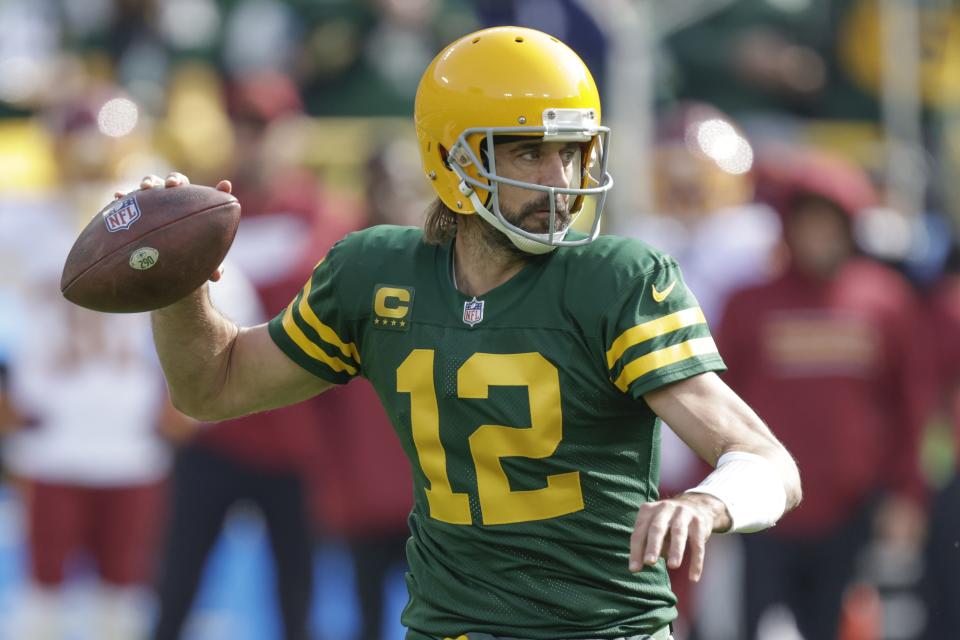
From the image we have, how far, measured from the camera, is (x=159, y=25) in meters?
9.88

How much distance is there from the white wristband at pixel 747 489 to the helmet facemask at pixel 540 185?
0.55 meters

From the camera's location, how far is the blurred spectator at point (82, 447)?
21.0 feet

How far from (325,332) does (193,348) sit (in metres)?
0.28

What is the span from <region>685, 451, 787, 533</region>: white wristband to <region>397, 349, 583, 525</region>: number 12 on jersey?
0.36 meters

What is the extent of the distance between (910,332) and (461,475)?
3.48 metres

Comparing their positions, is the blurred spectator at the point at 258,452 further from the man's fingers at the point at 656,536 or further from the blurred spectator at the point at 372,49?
the man's fingers at the point at 656,536

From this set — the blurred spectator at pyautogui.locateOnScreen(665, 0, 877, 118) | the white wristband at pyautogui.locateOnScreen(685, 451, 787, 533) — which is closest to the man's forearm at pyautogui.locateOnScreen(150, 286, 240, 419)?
the white wristband at pyautogui.locateOnScreen(685, 451, 787, 533)

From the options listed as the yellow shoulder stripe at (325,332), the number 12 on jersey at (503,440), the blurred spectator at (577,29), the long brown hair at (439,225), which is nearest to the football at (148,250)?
the yellow shoulder stripe at (325,332)

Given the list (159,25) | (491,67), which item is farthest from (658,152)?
(491,67)

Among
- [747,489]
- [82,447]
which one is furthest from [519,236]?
[82,447]

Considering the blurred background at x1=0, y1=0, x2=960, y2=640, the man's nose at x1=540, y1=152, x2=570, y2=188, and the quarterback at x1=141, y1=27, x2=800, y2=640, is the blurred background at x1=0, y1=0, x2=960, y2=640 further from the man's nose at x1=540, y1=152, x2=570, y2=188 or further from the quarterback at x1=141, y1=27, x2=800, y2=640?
the man's nose at x1=540, y1=152, x2=570, y2=188

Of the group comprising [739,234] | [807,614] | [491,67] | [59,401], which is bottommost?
[807,614]

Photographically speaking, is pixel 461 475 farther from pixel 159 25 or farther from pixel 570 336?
pixel 159 25

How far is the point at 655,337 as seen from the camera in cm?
309
